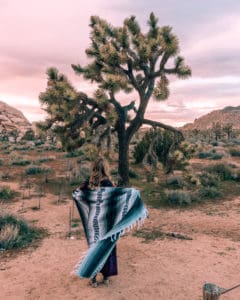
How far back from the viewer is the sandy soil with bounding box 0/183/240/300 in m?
5.20

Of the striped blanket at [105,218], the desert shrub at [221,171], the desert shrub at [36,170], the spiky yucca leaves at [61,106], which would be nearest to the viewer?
the striped blanket at [105,218]

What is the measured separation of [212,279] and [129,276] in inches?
56.4

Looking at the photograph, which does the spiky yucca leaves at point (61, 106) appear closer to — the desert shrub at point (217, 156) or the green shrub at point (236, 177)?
the green shrub at point (236, 177)

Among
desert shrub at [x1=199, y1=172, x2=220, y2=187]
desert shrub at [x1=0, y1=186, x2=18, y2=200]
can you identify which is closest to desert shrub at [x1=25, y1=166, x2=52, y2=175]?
desert shrub at [x1=0, y1=186, x2=18, y2=200]

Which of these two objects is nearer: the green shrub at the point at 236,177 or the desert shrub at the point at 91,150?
the desert shrub at the point at 91,150

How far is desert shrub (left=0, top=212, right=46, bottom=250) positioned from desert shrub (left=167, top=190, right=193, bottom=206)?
4.66 metres

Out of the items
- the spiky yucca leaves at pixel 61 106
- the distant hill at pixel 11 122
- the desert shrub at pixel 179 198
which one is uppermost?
the distant hill at pixel 11 122

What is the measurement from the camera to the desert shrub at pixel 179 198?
11.0 metres

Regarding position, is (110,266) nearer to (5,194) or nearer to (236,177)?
(5,194)

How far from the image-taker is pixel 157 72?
448 inches

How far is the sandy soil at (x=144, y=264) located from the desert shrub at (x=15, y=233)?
31cm

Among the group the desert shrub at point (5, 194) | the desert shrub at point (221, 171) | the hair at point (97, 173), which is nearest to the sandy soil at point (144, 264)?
the hair at point (97, 173)

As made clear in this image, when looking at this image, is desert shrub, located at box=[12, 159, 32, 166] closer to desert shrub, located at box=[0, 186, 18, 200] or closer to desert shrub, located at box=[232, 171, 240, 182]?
desert shrub, located at box=[0, 186, 18, 200]

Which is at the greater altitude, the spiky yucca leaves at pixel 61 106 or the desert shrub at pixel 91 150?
the spiky yucca leaves at pixel 61 106
